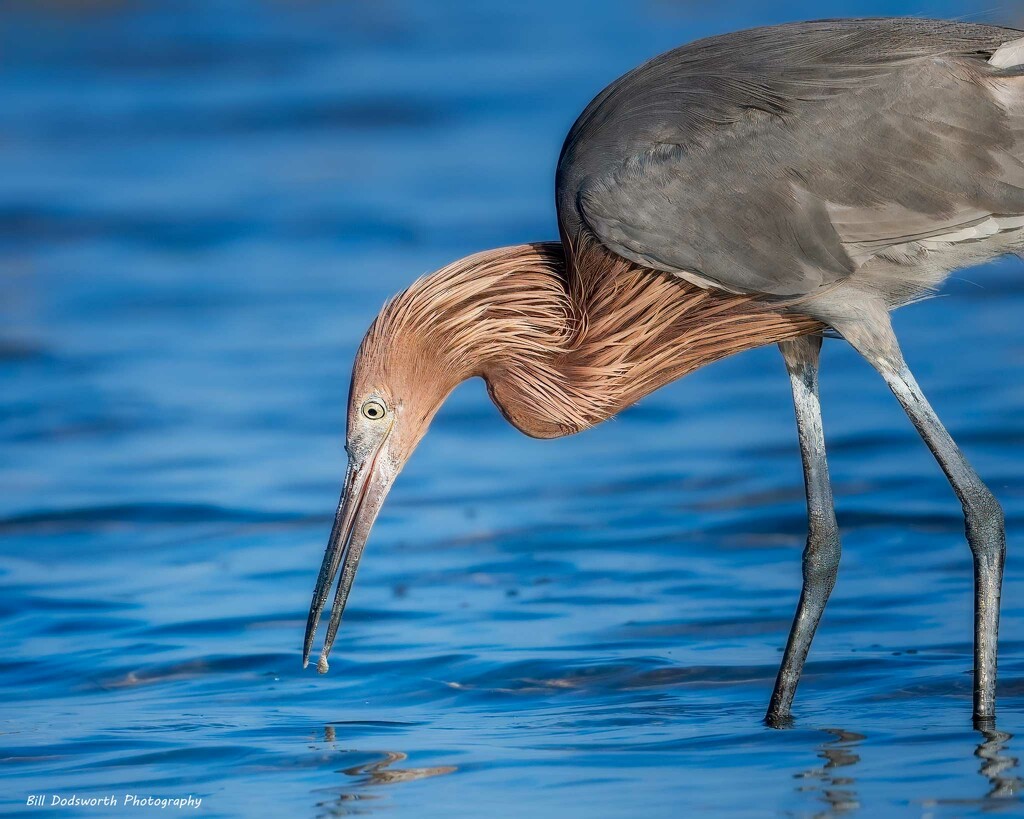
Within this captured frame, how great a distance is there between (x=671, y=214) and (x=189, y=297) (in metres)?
7.94

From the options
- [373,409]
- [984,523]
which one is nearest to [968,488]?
[984,523]

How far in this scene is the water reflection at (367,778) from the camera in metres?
5.11

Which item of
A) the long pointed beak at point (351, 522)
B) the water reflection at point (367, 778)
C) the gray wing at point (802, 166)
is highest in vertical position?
the gray wing at point (802, 166)

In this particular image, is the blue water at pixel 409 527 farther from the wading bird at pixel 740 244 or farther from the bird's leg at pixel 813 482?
the wading bird at pixel 740 244

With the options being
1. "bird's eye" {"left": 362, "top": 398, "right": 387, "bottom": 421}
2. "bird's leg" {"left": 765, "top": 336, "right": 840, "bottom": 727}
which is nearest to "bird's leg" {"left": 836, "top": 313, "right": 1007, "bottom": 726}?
"bird's leg" {"left": 765, "top": 336, "right": 840, "bottom": 727}

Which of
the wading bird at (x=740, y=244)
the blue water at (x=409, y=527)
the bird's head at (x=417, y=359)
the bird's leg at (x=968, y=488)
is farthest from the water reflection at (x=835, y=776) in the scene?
the bird's head at (x=417, y=359)

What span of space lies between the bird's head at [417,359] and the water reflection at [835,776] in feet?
5.76

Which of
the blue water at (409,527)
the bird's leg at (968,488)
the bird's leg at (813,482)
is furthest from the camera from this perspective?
the bird's leg at (813,482)

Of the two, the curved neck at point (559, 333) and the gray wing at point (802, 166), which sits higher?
the gray wing at point (802, 166)

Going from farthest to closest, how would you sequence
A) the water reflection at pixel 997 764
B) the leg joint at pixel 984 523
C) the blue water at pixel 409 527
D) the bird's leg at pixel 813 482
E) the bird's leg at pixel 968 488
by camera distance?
the bird's leg at pixel 813 482
the leg joint at pixel 984 523
the bird's leg at pixel 968 488
the blue water at pixel 409 527
the water reflection at pixel 997 764

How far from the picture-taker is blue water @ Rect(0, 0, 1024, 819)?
550 centimetres

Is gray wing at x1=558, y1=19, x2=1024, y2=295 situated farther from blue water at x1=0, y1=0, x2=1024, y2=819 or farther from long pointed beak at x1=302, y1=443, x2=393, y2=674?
blue water at x1=0, y1=0, x2=1024, y2=819

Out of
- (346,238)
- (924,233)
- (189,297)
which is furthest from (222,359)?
(924,233)

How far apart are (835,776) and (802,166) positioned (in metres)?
2.16
